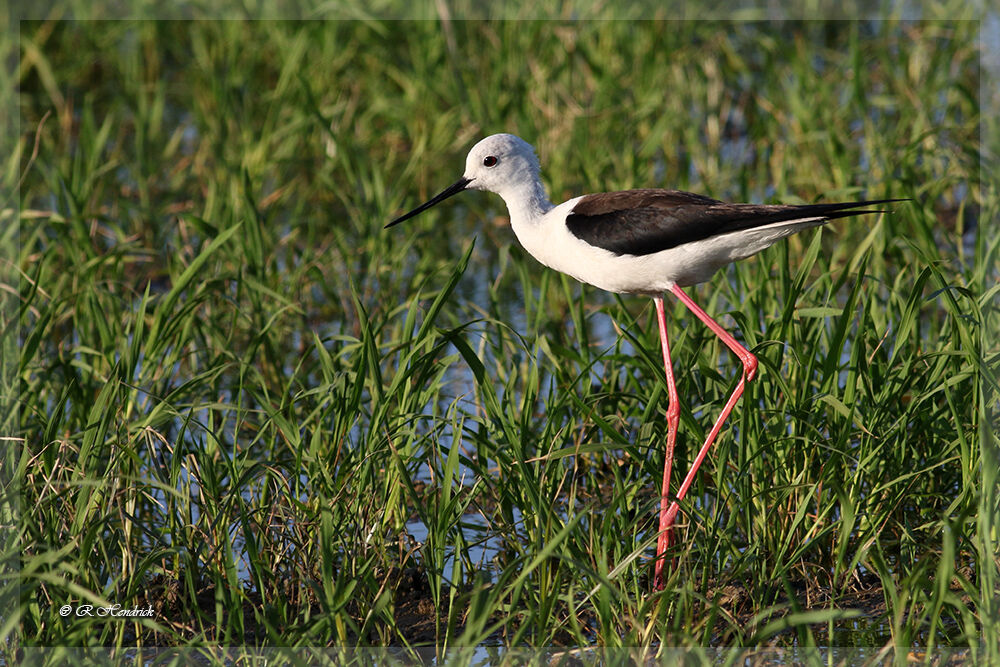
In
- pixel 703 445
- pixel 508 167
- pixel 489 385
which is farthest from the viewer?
pixel 508 167

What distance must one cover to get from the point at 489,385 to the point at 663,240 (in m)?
0.76

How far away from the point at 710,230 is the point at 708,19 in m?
5.52

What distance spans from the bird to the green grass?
116 mm

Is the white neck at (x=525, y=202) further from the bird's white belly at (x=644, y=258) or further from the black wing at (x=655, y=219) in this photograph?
the black wing at (x=655, y=219)

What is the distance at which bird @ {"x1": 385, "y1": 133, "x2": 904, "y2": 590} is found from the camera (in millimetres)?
3738

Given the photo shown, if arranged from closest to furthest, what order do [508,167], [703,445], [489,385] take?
[489,385] → [703,445] → [508,167]

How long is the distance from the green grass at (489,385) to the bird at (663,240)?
0.38 ft

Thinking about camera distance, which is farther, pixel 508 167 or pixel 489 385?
pixel 508 167

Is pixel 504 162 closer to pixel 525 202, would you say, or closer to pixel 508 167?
pixel 508 167

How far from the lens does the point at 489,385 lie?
3.64m

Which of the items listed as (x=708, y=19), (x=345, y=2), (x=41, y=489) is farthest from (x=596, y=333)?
(x=708, y=19)

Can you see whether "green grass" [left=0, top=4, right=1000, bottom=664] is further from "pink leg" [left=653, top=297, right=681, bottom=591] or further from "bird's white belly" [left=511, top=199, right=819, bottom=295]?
"bird's white belly" [left=511, top=199, right=819, bottom=295]

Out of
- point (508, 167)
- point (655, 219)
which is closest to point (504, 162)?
point (508, 167)

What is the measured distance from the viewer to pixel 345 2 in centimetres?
695
